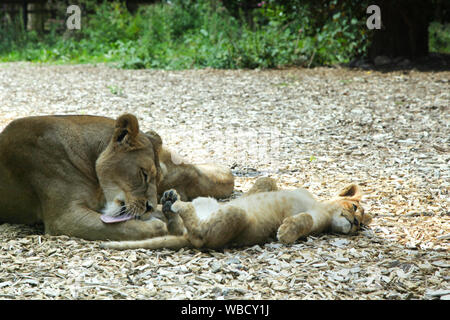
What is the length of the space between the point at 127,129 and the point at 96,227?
0.66m

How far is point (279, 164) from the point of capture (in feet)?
19.0

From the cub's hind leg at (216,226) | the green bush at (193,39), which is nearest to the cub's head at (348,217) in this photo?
the cub's hind leg at (216,226)

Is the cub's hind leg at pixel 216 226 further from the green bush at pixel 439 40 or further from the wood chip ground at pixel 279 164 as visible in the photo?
the green bush at pixel 439 40

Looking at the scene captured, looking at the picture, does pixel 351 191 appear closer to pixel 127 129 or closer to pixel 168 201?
pixel 168 201

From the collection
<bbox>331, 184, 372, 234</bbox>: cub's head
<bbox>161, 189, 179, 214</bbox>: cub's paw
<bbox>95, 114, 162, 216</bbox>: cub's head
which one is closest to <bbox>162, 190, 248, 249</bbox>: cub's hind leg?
<bbox>161, 189, 179, 214</bbox>: cub's paw

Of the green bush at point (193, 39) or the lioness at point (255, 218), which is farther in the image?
the green bush at point (193, 39)

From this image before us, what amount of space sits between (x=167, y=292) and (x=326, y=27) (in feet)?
30.6

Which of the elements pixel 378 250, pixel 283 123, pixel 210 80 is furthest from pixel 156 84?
pixel 378 250

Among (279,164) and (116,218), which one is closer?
(116,218)

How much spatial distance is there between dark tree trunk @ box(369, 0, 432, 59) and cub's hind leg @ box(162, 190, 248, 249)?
8540 mm

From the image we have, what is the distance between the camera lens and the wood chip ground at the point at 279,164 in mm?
3057

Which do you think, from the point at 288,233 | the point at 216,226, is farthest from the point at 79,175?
the point at 288,233

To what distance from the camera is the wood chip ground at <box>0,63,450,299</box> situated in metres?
3.06
